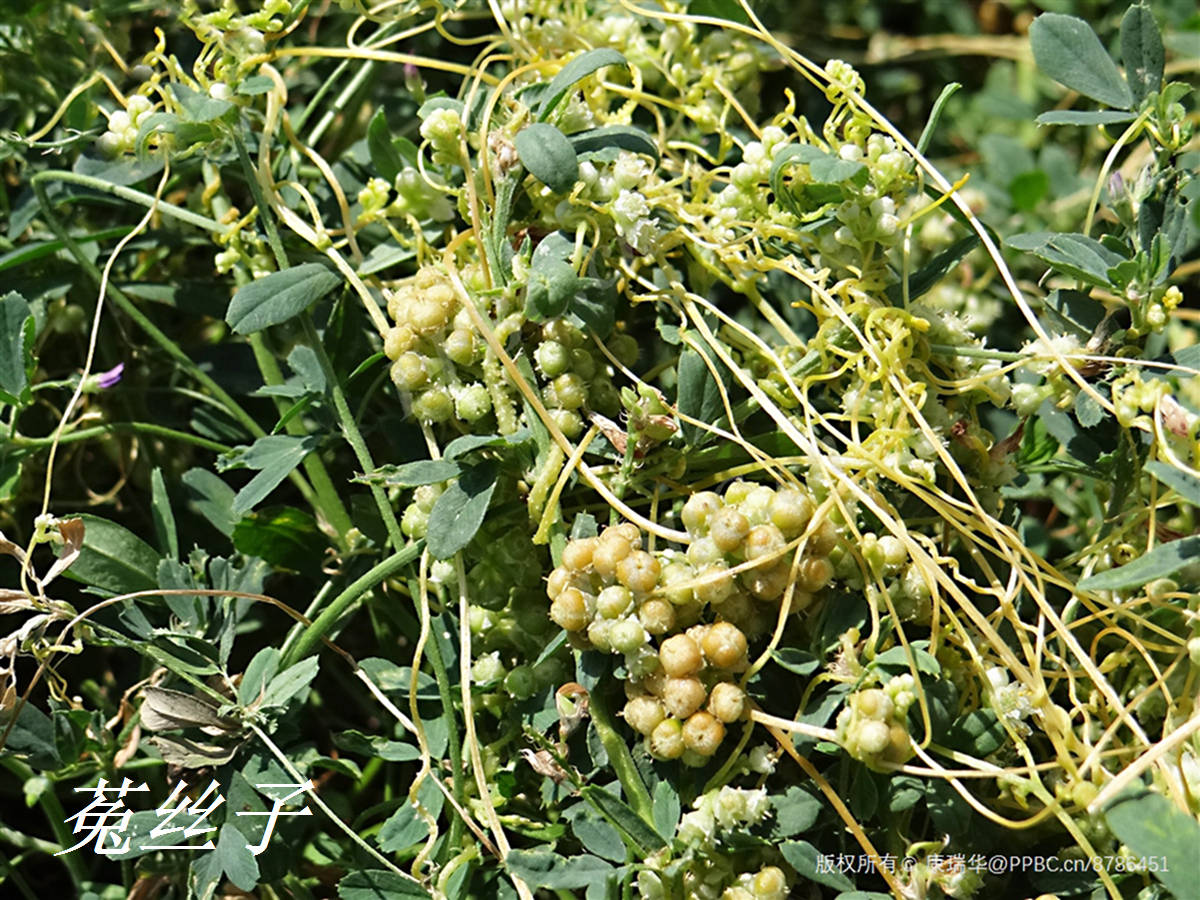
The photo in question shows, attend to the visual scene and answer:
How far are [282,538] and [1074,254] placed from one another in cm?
71

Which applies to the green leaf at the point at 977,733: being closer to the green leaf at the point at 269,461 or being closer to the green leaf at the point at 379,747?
the green leaf at the point at 379,747

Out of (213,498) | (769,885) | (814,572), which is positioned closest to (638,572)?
(814,572)

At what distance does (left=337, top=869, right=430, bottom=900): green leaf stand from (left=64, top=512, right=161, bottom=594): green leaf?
0.33m

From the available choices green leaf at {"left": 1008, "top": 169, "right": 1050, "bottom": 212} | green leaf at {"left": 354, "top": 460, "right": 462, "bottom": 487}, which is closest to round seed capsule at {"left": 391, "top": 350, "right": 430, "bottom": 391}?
green leaf at {"left": 354, "top": 460, "right": 462, "bottom": 487}

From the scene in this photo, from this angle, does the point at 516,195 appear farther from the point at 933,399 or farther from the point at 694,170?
the point at 933,399

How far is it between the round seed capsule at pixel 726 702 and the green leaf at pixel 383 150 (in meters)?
0.56

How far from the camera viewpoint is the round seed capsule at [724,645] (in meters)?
0.81

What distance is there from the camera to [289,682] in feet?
3.01

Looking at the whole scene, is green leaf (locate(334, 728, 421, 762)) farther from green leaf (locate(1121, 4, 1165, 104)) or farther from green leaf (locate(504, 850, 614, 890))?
green leaf (locate(1121, 4, 1165, 104))

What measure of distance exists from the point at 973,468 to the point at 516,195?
0.44 m

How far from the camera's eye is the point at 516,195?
966 millimetres

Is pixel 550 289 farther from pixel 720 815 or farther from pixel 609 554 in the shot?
pixel 720 815

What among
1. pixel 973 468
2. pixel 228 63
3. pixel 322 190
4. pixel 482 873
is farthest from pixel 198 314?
pixel 973 468

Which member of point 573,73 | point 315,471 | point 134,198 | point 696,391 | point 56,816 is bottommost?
point 56,816
